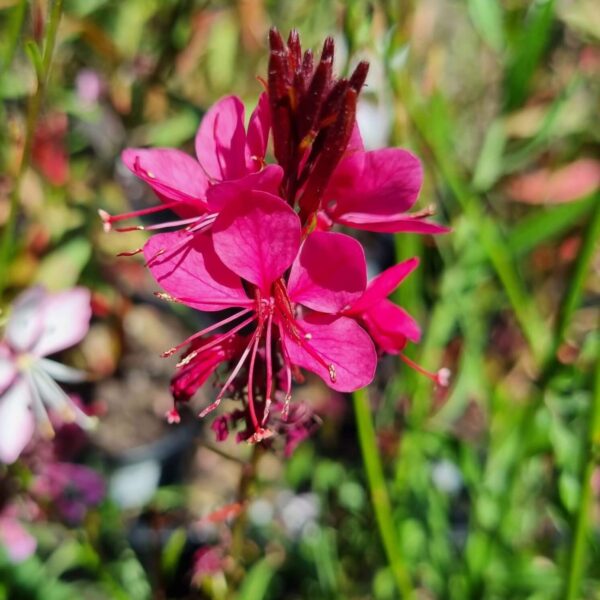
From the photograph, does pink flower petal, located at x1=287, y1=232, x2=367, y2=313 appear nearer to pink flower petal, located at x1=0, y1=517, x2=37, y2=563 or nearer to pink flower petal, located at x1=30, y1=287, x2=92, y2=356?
pink flower petal, located at x1=30, y1=287, x2=92, y2=356

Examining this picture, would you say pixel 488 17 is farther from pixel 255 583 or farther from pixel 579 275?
pixel 255 583

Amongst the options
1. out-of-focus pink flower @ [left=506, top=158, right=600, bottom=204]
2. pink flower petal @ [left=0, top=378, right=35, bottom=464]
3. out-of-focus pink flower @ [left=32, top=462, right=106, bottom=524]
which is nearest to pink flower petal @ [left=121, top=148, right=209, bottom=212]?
pink flower petal @ [left=0, top=378, right=35, bottom=464]

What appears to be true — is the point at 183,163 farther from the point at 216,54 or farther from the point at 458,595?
the point at 216,54

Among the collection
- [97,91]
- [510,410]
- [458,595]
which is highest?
[97,91]

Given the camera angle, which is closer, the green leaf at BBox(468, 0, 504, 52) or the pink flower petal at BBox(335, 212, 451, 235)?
the pink flower petal at BBox(335, 212, 451, 235)

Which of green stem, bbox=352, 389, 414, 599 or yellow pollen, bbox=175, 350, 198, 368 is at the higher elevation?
yellow pollen, bbox=175, 350, 198, 368

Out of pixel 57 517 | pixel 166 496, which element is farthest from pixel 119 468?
pixel 57 517
